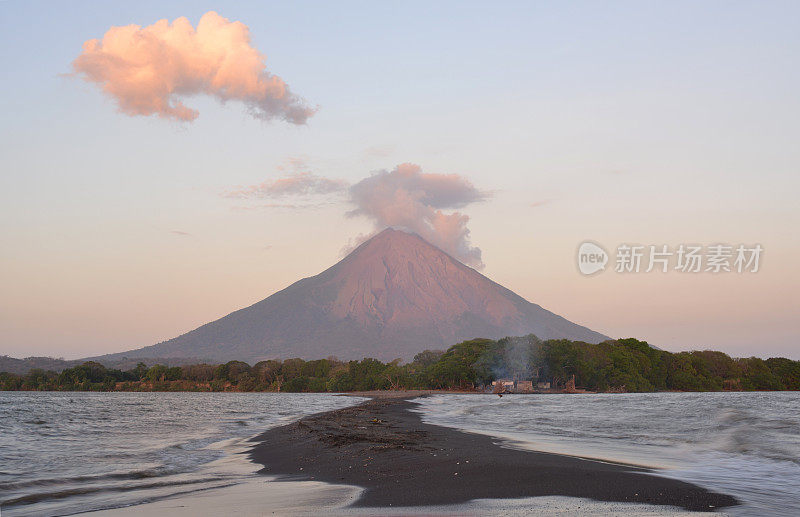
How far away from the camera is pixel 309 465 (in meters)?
15.4

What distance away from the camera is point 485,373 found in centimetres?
14025

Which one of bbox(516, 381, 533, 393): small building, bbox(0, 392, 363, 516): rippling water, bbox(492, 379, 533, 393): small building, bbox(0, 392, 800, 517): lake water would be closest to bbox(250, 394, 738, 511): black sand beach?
bbox(0, 392, 800, 517): lake water

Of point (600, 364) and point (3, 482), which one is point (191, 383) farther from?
point (3, 482)

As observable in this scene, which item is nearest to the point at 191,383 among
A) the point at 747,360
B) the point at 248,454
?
the point at 747,360

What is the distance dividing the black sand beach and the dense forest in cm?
12585

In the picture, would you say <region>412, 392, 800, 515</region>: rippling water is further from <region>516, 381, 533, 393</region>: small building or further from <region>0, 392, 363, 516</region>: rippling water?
<region>516, 381, 533, 393</region>: small building

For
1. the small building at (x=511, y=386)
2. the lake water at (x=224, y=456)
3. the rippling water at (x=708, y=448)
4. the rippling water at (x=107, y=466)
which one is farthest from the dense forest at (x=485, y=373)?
the rippling water at (x=107, y=466)

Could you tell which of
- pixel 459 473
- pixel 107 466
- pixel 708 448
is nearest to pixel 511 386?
pixel 708 448

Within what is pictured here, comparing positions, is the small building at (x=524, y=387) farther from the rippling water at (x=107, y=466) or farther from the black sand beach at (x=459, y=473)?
the black sand beach at (x=459, y=473)

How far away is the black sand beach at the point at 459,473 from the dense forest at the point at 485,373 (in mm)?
125846

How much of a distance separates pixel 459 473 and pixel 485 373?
5161 inches

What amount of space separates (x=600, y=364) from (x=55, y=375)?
17547 centimetres

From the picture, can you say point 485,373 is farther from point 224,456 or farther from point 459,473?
point 459,473

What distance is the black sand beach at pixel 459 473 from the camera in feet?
33.6
